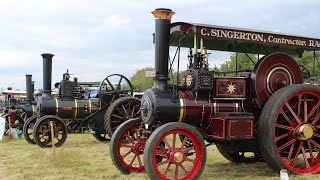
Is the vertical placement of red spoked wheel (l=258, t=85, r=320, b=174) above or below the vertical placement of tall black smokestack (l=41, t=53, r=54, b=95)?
below

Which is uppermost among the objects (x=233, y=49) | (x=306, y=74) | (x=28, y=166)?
(x=233, y=49)

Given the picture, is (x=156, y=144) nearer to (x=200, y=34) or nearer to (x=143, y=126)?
(x=143, y=126)

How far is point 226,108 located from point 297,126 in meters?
1.01

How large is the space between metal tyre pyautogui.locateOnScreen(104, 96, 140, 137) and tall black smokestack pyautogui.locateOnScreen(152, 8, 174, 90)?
443 centimetres

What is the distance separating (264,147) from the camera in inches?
→ 221

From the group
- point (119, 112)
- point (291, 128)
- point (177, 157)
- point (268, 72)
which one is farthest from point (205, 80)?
point (119, 112)

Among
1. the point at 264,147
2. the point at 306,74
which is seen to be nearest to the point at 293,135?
the point at 264,147

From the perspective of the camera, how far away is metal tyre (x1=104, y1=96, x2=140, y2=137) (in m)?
9.76

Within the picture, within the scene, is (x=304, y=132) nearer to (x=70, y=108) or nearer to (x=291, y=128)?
(x=291, y=128)

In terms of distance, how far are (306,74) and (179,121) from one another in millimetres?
2566

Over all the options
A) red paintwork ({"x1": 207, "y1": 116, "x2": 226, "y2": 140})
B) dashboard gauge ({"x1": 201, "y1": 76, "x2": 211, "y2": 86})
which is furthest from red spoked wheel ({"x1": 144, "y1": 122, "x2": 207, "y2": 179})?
dashboard gauge ({"x1": 201, "y1": 76, "x2": 211, "y2": 86})

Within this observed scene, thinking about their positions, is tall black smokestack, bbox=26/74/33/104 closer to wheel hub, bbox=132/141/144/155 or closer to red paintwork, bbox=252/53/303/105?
wheel hub, bbox=132/141/144/155

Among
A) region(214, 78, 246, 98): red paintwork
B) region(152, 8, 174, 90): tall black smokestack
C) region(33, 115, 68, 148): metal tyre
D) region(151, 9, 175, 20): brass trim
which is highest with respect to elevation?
region(151, 9, 175, 20): brass trim

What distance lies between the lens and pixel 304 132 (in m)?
5.74
